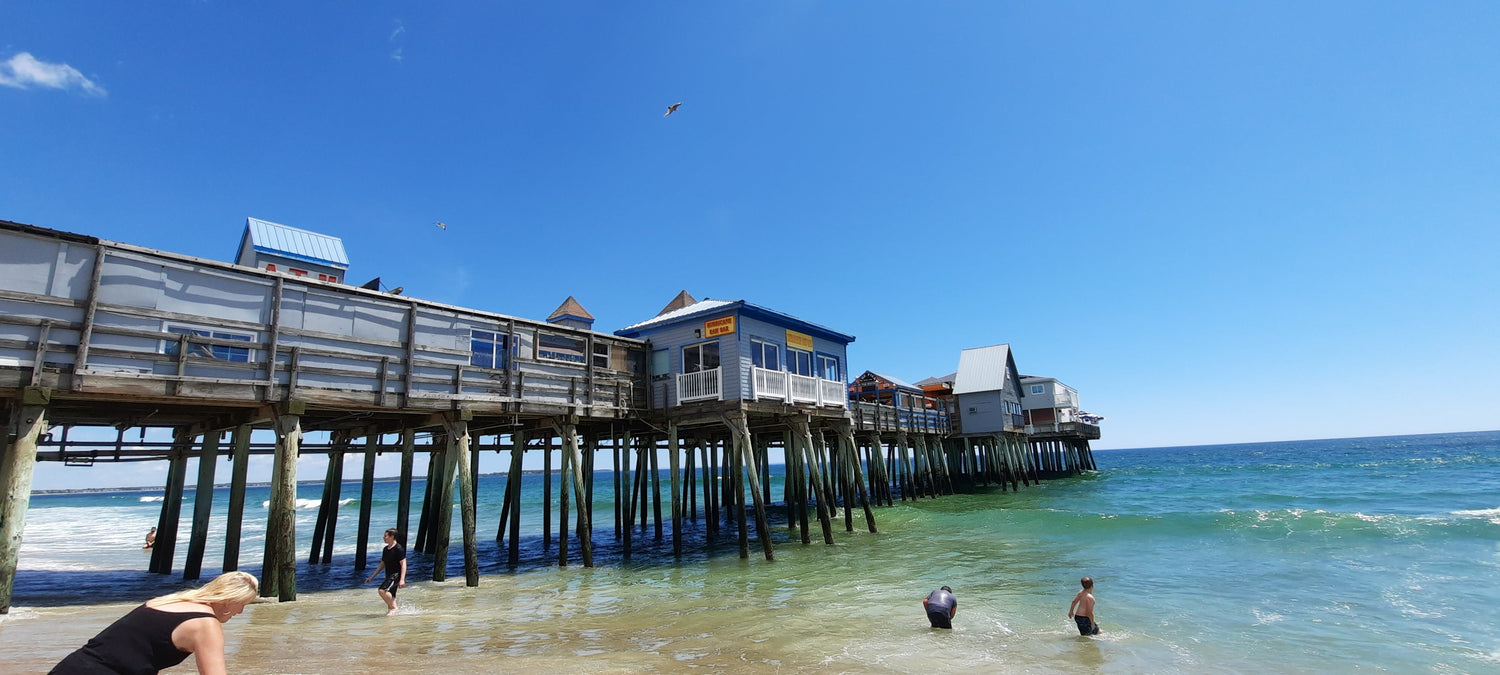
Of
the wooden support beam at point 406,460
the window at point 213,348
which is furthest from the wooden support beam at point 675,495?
the window at point 213,348

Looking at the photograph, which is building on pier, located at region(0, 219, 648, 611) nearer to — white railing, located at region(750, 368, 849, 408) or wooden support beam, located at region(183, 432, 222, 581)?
wooden support beam, located at region(183, 432, 222, 581)

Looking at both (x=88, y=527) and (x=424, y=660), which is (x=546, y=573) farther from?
(x=88, y=527)

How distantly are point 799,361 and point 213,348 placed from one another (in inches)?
602

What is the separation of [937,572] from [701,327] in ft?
29.6

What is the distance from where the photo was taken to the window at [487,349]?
15734 millimetres

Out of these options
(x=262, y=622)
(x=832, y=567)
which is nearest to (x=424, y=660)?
(x=262, y=622)

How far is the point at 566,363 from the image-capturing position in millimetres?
17234

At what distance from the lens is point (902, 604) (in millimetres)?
12703

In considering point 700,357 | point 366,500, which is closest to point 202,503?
point 366,500

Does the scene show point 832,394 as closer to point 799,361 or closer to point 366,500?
point 799,361

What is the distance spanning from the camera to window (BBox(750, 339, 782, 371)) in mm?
20078

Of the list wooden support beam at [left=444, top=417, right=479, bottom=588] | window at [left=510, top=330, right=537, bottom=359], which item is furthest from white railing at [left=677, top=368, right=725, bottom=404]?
wooden support beam at [left=444, top=417, right=479, bottom=588]

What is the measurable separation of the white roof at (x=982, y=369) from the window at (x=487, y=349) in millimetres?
35421

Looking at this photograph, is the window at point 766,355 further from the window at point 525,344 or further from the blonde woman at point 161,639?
the blonde woman at point 161,639
